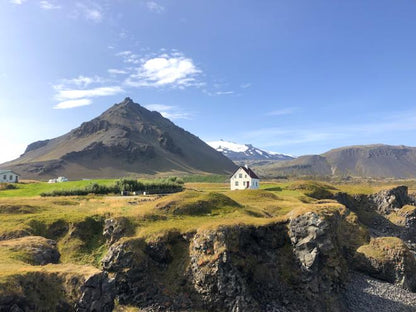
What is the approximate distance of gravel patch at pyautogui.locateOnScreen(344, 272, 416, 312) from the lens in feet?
124

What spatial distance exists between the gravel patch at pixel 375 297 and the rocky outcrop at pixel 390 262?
5.67ft

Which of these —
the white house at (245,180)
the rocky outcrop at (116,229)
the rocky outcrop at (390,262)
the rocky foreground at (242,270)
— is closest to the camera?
the rocky foreground at (242,270)

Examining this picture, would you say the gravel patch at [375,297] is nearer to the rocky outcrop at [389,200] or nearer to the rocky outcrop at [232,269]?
the rocky outcrop at [232,269]

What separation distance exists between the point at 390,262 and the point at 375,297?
909 centimetres

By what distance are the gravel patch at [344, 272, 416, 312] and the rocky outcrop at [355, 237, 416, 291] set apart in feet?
5.67

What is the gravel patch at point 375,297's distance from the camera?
37.7m

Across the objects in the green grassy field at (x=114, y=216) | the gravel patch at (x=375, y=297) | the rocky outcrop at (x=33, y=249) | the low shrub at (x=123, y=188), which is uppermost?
the low shrub at (x=123, y=188)

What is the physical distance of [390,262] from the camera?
1829 inches

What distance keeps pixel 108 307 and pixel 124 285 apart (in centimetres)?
910

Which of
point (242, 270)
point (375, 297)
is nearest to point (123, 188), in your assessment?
point (242, 270)

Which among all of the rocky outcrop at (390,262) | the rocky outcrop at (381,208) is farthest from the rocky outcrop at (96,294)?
the rocky outcrop at (381,208)

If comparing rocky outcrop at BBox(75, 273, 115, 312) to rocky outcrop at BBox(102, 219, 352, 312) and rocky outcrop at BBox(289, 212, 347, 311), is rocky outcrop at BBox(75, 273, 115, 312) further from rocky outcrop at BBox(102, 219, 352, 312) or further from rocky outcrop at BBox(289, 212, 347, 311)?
rocky outcrop at BBox(289, 212, 347, 311)

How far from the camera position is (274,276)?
1442 inches

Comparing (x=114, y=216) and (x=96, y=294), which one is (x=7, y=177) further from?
(x=96, y=294)
